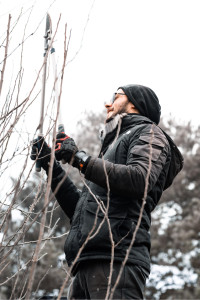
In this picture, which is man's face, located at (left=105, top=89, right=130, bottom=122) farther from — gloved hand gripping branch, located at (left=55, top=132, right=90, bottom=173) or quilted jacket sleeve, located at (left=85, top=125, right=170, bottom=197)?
quilted jacket sleeve, located at (left=85, top=125, right=170, bottom=197)

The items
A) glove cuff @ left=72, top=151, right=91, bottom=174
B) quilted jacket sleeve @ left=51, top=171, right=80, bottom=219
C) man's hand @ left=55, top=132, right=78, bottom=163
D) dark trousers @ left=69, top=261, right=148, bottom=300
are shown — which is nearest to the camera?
dark trousers @ left=69, top=261, right=148, bottom=300

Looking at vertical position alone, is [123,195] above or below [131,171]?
below

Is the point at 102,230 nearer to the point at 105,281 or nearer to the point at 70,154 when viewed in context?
the point at 105,281

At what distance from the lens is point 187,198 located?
48.5ft

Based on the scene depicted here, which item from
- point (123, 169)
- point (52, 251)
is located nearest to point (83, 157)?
point (123, 169)

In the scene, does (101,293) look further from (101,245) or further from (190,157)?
(190,157)

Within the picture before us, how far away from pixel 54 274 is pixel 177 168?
10983mm

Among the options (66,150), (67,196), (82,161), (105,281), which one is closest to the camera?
(105,281)

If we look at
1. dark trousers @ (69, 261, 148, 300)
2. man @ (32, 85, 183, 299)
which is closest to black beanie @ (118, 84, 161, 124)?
man @ (32, 85, 183, 299)

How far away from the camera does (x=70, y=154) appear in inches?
95.1

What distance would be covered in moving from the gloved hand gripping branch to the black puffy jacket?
0.15ft

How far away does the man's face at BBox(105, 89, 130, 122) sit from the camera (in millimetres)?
2867

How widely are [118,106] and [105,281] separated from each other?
3.61 feet

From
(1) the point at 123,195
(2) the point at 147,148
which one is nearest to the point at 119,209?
(1) the point at 123,195
